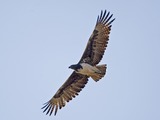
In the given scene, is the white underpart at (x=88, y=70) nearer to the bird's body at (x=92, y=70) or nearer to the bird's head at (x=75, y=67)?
the bird's body at (x=92, y=70)

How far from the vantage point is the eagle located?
18.3 meters

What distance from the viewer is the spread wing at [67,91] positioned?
756 inches

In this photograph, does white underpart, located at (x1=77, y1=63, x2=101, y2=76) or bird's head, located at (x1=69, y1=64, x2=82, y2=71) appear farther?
bird's head, located at (x1=69, y1=64, x2=82, y2=71)

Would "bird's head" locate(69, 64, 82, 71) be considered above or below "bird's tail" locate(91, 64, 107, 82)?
below

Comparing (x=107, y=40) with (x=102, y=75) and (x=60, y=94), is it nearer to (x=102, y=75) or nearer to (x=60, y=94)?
(x=102, y=75)

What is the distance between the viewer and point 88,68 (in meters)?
18.2

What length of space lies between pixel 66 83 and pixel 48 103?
2.96ft

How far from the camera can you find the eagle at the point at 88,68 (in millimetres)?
18270

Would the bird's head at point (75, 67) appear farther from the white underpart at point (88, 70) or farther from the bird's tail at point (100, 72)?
the bird's tail at point (100, 72)

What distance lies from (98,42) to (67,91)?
2.09 metres

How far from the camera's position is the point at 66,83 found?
19422 mm

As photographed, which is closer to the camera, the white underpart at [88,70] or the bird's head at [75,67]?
the white underpart at [88,70]

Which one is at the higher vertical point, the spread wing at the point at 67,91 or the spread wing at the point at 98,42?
the spread wing at the point at 98,42

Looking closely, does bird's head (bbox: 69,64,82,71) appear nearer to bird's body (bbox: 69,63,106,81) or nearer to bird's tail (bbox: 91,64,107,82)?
bird's body (bbox: 69,63,106,81)
